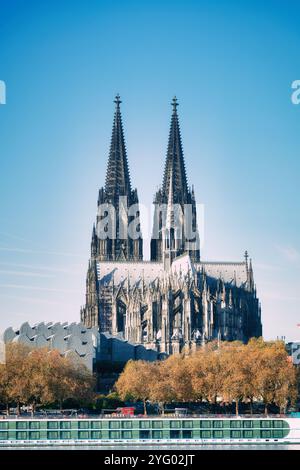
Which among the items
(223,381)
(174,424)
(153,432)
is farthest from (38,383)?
(174,424)

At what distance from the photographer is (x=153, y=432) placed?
8394cm

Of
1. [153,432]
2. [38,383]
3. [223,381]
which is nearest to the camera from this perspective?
[153,432]

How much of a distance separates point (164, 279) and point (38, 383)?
1834 inches

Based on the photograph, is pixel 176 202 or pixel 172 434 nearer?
pixel 172 434

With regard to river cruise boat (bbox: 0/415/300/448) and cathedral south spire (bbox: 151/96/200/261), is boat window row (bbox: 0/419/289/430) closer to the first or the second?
river cruise boat (bbox: 0/415/300/448)

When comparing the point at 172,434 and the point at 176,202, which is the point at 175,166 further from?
the point at 172,434

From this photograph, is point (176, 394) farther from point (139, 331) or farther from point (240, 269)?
point (240, 269)

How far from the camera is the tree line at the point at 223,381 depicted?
353 ft

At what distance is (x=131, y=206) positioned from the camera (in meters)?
164

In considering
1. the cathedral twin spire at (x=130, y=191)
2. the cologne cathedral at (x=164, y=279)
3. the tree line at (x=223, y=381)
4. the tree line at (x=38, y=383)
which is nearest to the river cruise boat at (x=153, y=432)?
the tree line at (x=38, y=383)

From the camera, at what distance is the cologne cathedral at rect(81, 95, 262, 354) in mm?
145875

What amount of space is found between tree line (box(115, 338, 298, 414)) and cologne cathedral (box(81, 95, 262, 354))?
2812 cm

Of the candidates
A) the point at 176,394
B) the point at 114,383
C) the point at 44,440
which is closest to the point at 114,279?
the point at 114,383

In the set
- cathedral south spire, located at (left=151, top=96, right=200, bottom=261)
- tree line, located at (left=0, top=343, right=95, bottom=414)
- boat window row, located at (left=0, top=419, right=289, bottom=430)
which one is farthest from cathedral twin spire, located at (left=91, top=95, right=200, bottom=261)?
boat window row, located at (left=0, top=419, right=289, bottom=430)
